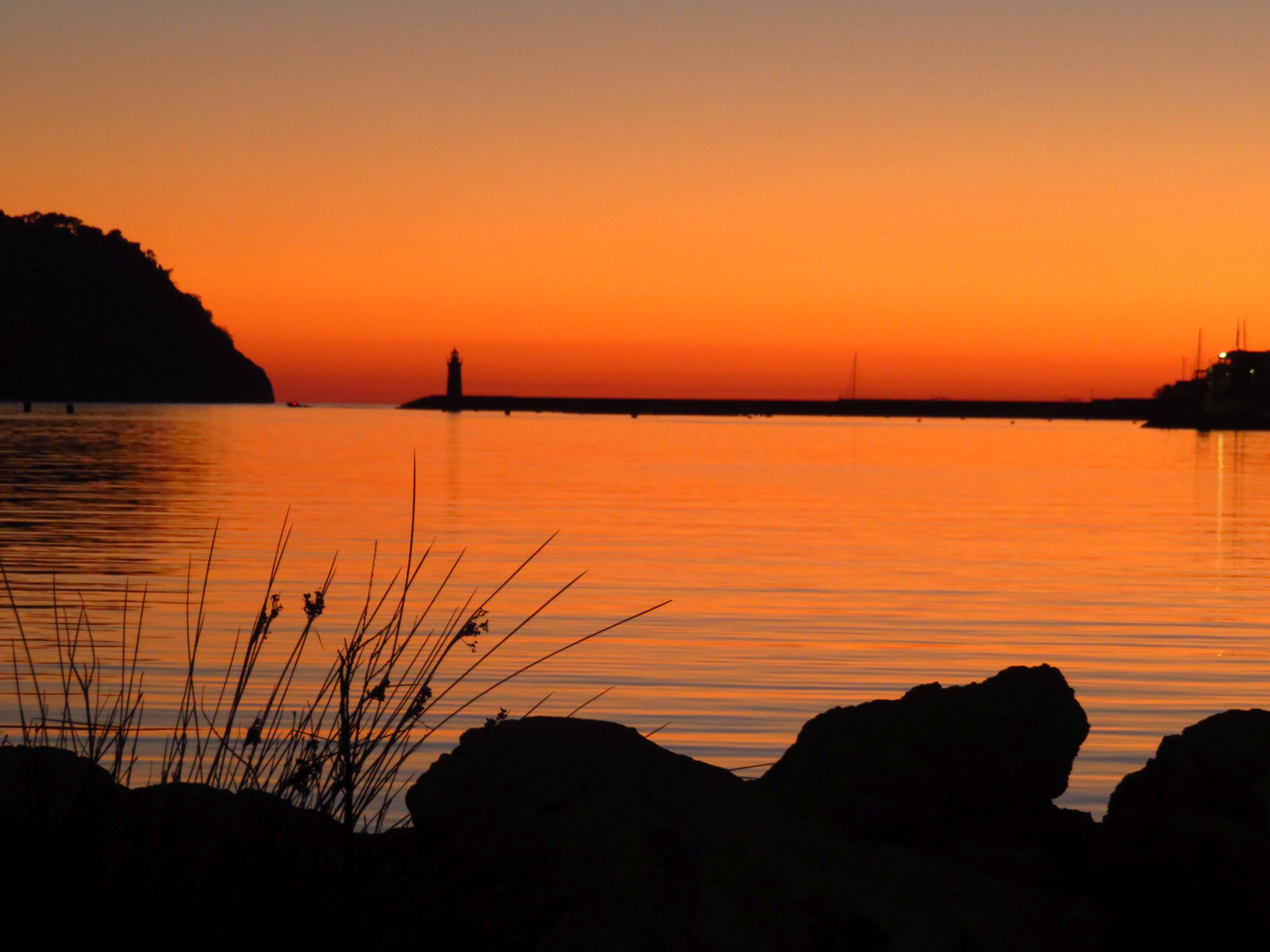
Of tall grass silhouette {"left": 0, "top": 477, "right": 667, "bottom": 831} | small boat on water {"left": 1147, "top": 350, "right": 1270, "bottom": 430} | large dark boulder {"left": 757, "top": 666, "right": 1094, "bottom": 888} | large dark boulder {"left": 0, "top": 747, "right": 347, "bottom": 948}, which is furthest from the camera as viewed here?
small boat on water {"left": 1147, "top": 350, "right": 1270, "bottom": 430}

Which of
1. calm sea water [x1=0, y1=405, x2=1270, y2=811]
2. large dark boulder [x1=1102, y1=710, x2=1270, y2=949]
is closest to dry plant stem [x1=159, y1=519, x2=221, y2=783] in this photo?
large dark boulder [x1=1102, y1=710, x2=1270, y2=949]

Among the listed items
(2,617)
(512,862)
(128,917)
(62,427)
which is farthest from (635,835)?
(62,427)

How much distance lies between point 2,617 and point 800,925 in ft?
43.6

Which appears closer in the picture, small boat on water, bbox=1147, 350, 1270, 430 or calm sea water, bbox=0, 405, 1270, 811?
calm sea water, bbox=0, 405, 1270, 811

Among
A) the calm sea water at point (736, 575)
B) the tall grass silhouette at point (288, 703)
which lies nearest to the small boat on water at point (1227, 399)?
the calm sea water at point (736, 575)

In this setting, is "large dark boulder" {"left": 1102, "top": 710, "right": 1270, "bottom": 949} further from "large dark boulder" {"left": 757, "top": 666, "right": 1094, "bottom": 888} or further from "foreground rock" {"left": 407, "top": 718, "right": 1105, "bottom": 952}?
"foreground rock" {"left": 407, "top": 718, "right": 1105, "bottom": 952}

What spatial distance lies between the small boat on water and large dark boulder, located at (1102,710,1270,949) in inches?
6176

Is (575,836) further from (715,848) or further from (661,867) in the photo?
(715,848)

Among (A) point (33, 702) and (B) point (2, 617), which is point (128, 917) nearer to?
(A) point (33, 702)

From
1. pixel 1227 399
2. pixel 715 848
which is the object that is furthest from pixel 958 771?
pixel 1227 399

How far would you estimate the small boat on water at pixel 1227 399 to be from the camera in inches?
5974

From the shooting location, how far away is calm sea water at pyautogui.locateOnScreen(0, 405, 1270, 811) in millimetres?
12453

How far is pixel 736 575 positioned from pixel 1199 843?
16.6 metres

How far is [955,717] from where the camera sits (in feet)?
15.5
